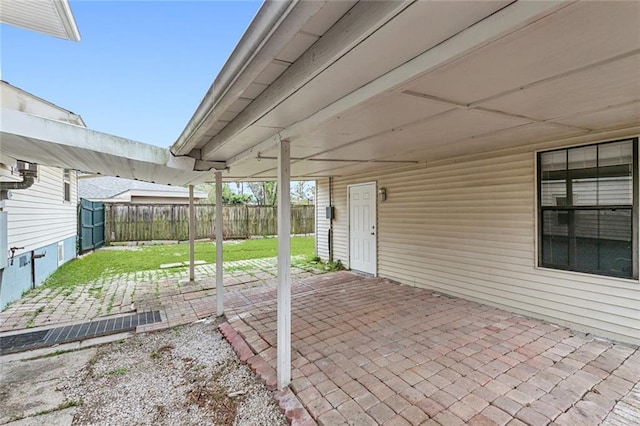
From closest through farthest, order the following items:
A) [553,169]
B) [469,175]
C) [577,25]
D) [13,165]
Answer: [577,25] → [553,169] → [13,165] → [469,175]

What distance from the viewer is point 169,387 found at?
8.72 ft

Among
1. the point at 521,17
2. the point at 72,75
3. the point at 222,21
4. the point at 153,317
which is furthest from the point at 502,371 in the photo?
the point at 72,75

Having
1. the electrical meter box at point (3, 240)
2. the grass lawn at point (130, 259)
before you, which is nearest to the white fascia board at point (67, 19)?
the electrical meter box at point (3, 240)

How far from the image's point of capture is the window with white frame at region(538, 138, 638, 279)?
3.21 meters

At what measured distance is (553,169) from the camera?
3.80 metres

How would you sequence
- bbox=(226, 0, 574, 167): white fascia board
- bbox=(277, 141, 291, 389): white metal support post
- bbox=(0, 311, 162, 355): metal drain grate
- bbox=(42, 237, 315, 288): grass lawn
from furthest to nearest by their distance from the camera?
bbox=(42, 237, 315, 288): grass lawn → bbox=(0, 311, 162, 355): metal drain grate → bbox=(277, 141, 291, 389): white metal support post → bbox=(226, 0, 574, 167): white fascia board

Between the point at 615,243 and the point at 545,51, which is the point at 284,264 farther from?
the point at 615,243

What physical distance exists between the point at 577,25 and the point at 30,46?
1116cm

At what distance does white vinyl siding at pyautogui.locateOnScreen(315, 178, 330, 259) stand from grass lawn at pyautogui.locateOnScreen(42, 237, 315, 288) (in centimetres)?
117

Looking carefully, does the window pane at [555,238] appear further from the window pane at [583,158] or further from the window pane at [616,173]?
the window pane at [583,158]

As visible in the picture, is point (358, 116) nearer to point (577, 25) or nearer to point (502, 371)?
point (577, 25)

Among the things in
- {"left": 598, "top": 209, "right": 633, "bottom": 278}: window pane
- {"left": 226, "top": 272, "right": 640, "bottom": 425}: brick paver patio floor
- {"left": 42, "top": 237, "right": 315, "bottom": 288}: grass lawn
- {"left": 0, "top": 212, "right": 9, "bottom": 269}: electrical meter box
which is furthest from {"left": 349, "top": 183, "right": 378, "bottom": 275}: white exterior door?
{"left": 0, "top": 212, "right": 9, "bottom": 269}: electrical meter box

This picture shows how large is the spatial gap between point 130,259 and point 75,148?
275 inches

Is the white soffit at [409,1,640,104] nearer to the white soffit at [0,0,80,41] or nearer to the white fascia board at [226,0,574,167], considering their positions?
the white fascia board at [226,0,574,167]
